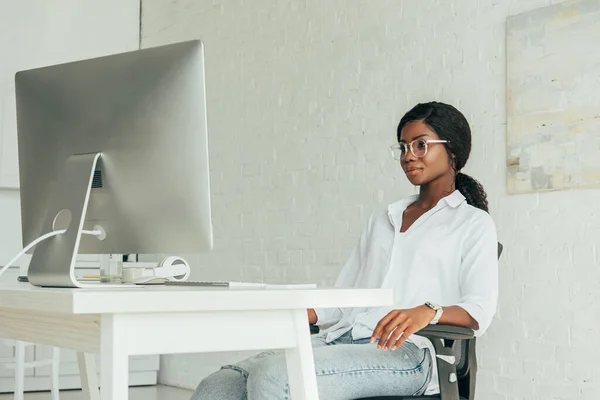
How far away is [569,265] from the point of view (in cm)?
351

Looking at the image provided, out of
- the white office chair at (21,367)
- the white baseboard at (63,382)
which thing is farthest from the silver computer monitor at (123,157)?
the white baseboard at (63,382)

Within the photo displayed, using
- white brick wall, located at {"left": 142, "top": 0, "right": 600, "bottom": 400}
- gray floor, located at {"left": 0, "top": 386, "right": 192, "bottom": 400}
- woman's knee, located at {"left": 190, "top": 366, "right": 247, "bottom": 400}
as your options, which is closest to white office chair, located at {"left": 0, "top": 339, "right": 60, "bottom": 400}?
gray floor, located at {"left": 0, "top": 386, "right": 192, "bottom": 400}

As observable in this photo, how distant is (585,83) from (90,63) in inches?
84.6

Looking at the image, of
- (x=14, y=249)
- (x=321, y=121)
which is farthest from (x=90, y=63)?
(x=14, y=249)

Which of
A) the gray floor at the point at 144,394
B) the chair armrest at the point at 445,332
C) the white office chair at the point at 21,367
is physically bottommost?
the gray floor at the point at 144,394

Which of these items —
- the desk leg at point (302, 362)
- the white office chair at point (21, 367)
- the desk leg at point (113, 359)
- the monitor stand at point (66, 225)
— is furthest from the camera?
the white office chair at point (21, 367)

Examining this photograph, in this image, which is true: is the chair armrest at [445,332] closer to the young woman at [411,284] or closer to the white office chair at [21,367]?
the young woman at [411,284]

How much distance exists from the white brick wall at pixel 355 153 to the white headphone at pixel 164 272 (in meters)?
1.72

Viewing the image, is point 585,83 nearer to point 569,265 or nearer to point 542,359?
point 569,265

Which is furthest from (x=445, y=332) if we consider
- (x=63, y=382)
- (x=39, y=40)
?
(x=39, y=40)

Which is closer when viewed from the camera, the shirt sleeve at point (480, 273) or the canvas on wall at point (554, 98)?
the shirt sleeve at point (480, 273)

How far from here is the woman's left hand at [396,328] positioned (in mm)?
2057

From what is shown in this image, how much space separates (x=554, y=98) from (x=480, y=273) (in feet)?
4.76

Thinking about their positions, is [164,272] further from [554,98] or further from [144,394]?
[144,394]
